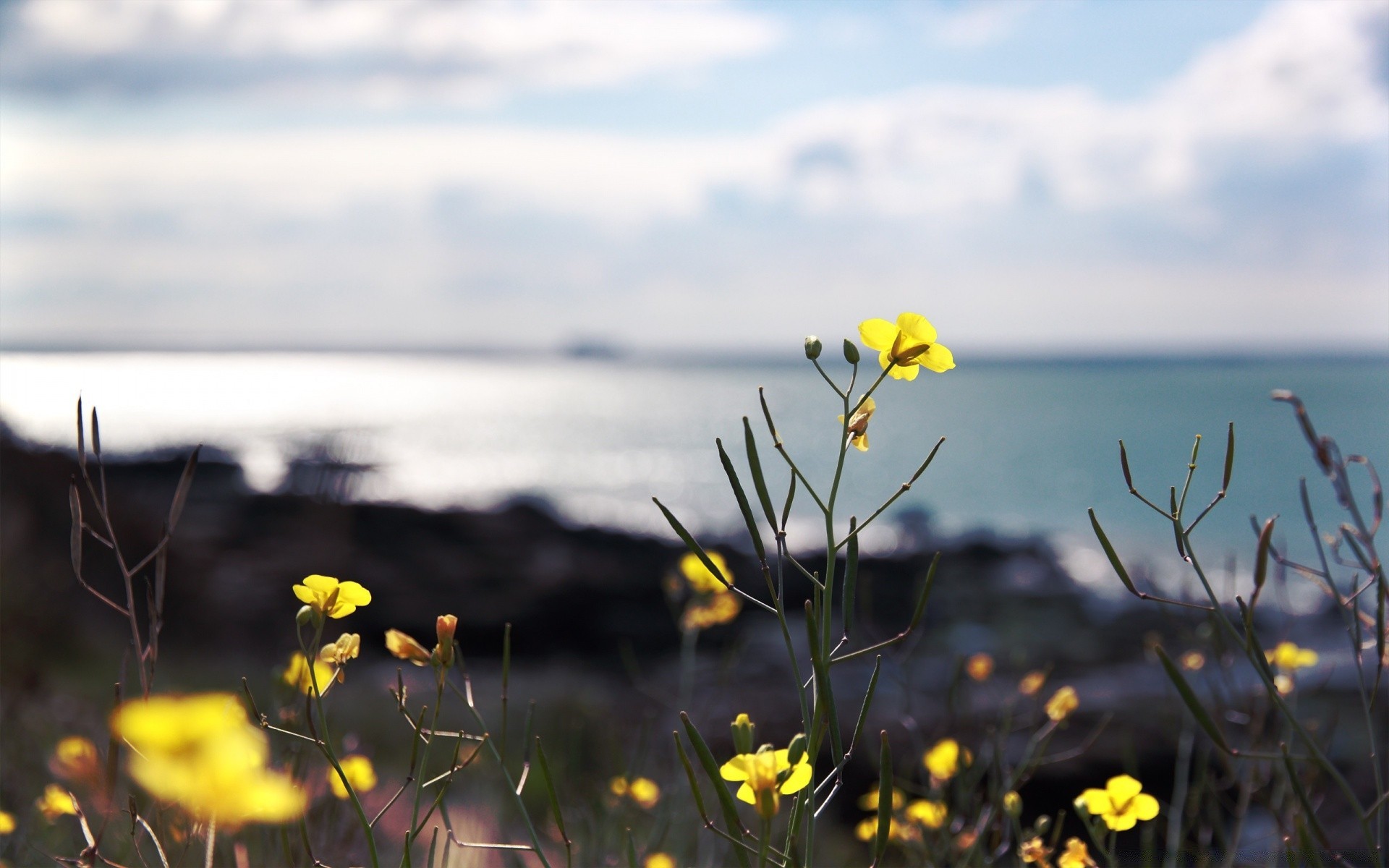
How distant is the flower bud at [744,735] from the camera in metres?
0.88

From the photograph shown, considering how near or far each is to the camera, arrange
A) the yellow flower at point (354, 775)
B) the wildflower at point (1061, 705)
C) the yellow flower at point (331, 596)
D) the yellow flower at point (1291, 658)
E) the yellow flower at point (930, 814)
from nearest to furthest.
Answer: the yellow flower at point (331, 596)
the yellow flower at point (354, 775)
the wildflower at point (1061, 705)
the yellow flower at point (930, 814)
the yellow flower at point (1291, 658)

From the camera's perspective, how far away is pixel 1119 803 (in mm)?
1296

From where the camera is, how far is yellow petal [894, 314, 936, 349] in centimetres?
103

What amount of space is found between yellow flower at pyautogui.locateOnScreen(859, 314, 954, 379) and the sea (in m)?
0.26

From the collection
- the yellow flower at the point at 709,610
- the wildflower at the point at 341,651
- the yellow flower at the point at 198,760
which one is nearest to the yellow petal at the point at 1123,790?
the yellow flower at the point at 709,610

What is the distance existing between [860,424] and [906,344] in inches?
4.4

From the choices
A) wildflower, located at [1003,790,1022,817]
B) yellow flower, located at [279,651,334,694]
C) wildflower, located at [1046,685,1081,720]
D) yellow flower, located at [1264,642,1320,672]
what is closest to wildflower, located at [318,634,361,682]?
yellow flower, located at [279,651,334,694]

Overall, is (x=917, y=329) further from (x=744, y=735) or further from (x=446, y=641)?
(x=446, y=641)

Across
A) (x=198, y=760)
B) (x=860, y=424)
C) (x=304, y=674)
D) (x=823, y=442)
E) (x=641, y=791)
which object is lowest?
(x=823, y=442)

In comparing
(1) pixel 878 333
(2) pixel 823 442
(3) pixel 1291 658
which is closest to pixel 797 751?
(1) pixel 878 333

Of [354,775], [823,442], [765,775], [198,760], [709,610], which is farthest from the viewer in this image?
[823,442]

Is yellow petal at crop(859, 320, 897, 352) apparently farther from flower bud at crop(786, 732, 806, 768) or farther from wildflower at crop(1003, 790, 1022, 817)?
wildflower at crop(1003, 790, 1022, 817)

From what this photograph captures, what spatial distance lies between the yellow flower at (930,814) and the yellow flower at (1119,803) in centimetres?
58

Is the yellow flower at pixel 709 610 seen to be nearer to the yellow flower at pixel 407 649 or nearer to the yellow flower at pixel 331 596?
the yellow flower at pixel 407 649
